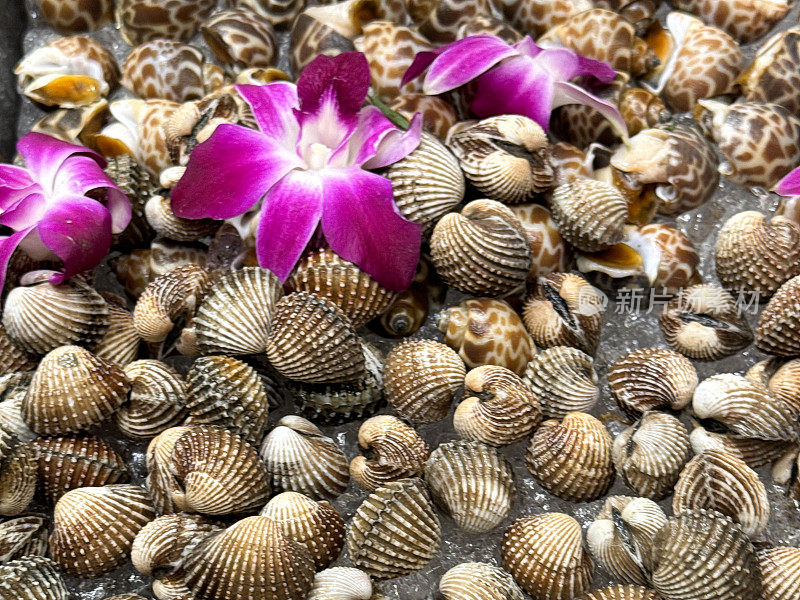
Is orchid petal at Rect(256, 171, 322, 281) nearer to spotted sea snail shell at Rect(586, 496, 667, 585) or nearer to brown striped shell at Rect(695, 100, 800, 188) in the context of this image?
spotted sea snail shell at Rect(586, 496, 667, 585)

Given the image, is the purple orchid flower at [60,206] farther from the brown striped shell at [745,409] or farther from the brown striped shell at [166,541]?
the brown striped shell at [745,409]

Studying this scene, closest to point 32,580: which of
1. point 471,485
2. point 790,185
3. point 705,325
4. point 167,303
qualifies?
point 167,303

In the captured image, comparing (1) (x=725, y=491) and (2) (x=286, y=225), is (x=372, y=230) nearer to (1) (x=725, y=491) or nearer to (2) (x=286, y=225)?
(2) (x=286, y=225)

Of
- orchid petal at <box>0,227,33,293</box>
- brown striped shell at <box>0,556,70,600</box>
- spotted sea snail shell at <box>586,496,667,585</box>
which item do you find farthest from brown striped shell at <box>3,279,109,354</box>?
spotted sea snail shell at <box>586,496,667,585</box>

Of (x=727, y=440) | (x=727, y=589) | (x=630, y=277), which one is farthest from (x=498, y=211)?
(x=727, y=589)

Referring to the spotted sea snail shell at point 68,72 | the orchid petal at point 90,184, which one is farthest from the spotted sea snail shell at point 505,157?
the spotted sea snail shell at point 68,72
